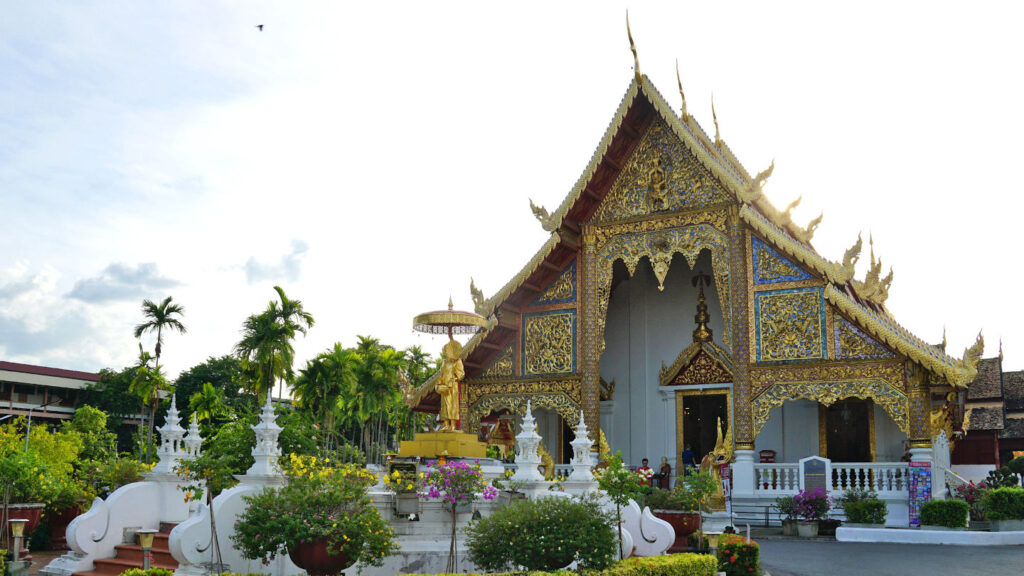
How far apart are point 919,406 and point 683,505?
5490 mm

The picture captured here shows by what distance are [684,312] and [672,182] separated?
368 centimetres

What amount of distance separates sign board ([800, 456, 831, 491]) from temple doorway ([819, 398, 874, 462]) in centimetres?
270

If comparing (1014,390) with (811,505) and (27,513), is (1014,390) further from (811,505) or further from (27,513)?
(27,513)

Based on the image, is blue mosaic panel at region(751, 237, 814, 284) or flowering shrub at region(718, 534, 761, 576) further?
blue mosaic panel at region(751, 237, 814, 284)

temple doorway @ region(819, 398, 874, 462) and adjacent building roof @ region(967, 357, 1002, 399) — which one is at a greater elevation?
adjacent building roof @ region(967, 357, 1002, 399)

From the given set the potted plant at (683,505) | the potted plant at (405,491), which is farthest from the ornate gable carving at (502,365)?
the potted plant at (405,491)

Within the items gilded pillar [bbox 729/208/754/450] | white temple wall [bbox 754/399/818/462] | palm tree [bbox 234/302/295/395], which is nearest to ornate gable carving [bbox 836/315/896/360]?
gilded pillar [bbox 729/208/754/450]

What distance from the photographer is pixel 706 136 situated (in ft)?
65.0

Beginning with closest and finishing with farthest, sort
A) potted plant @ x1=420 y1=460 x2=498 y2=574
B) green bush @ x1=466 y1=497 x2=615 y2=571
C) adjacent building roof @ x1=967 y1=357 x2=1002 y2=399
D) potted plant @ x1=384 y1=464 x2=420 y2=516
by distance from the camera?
green bush @ x1=466 y1=497 x2=615 y2=571 < potted plant @ x1=420 y1=460 x2=498 y2=574 < potted plant @ x1=384 y1=464 x2=420 y2=516 < adjacent building roof @ x1=967 y1=357 x2=1002 y2=399

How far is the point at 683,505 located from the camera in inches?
471

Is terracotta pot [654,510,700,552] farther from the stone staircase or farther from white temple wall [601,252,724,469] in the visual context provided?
white temple wall [601,252,724,469]

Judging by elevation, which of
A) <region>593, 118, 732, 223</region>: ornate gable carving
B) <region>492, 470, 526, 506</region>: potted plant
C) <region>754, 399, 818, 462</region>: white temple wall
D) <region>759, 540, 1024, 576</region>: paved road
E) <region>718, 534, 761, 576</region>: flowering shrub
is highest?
<region>593, 118, 732, 223</region>: ornate gable carving

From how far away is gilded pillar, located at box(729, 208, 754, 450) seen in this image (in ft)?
54.6

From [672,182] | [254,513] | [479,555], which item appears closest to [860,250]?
[672,182]
